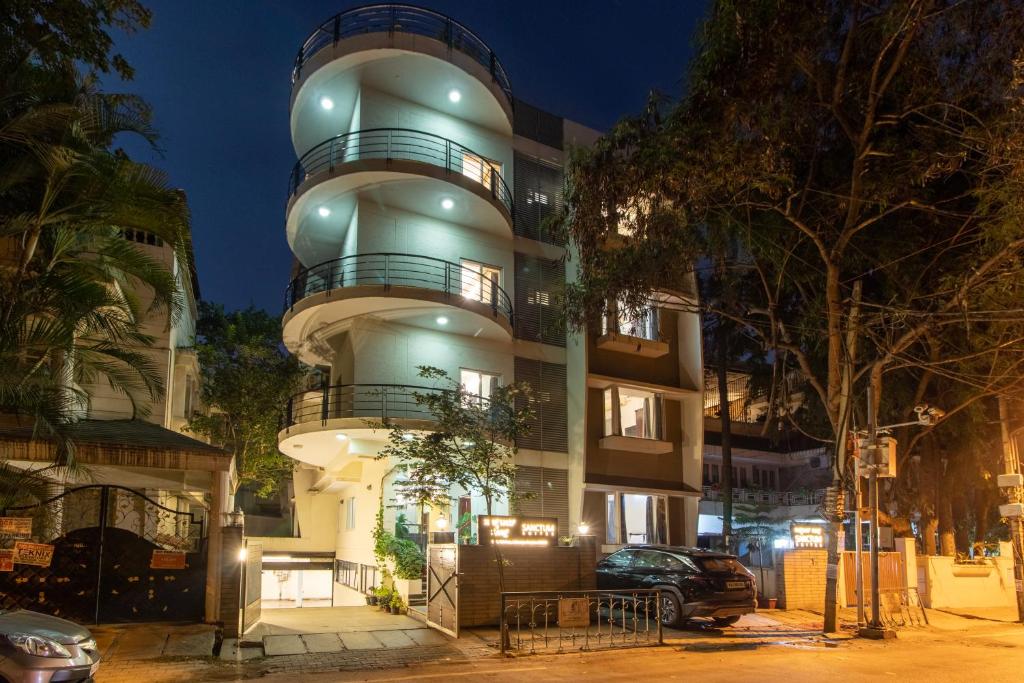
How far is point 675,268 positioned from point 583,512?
798cm

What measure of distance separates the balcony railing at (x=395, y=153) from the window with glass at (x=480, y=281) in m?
1.86

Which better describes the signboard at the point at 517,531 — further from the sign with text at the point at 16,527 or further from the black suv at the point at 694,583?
the sign with text at the point at 16,527

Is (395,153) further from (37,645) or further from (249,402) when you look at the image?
(37,645)

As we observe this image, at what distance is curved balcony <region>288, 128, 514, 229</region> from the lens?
20.6 m

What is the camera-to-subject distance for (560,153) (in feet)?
83.6

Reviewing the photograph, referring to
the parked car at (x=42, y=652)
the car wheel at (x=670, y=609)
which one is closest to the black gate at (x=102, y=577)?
the parked car at (x=42, y=652)

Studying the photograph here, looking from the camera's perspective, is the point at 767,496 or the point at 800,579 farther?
the point at 767,496

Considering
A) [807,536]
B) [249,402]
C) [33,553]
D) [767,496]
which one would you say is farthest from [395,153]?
[767,496]

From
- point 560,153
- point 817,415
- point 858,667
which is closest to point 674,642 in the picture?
point 858,667

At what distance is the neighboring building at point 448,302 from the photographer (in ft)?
68.2

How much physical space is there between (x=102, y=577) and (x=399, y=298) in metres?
8.98

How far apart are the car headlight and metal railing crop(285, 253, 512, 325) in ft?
41.9

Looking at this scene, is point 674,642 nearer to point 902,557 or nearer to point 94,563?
point 902,557

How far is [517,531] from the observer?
16.8 meters
